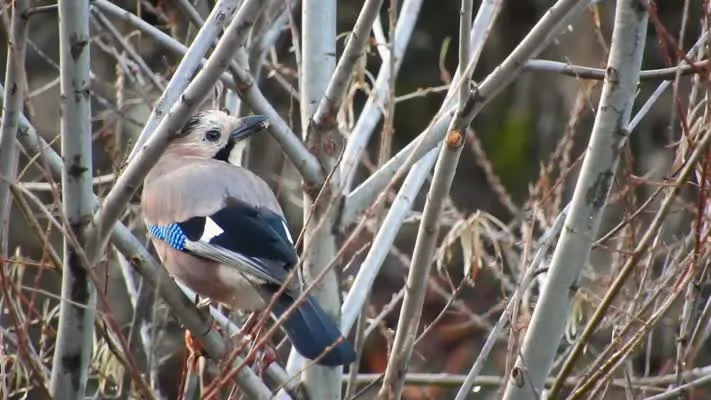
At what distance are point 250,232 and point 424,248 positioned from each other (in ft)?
3.16

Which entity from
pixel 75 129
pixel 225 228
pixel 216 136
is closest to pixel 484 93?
pixel 75 129

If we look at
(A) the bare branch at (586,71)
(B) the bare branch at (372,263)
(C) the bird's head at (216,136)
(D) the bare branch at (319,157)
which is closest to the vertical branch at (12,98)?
(D) the bare branch at (319,157)

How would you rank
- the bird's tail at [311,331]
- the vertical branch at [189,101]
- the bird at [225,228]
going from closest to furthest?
the vertical branch at [189,101] < the bird's tail at [311,331] < the bird at [225,228]

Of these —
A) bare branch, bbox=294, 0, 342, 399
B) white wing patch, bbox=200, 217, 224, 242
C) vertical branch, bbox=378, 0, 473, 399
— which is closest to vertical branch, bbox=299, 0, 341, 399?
bare branch, bbox=294, 0, 342, 399

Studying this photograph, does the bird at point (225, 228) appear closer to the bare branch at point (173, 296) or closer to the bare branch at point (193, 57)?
the bare branch at point (193, 57)

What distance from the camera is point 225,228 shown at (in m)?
4.11

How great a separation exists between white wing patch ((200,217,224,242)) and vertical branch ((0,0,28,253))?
110cm

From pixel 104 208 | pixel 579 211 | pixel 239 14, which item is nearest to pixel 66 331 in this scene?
pixel 104 208

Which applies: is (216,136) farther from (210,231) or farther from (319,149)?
(319,149)

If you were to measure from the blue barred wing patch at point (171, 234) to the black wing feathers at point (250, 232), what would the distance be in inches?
0.9

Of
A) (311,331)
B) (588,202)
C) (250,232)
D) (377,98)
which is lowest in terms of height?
(311,331)

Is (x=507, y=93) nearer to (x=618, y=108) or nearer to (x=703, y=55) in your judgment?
(x=703, y=55)

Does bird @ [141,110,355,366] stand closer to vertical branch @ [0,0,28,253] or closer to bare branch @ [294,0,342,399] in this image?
bare branch @ [294,0,342,399]

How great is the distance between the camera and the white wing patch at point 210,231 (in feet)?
13.5
